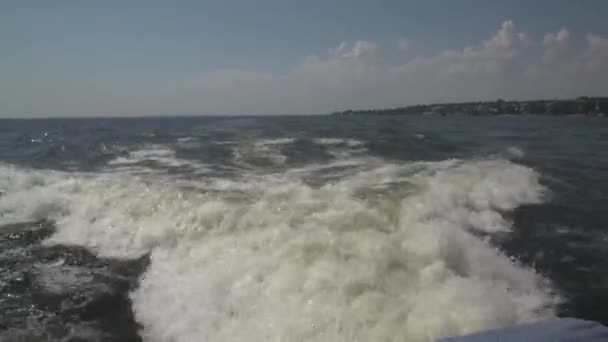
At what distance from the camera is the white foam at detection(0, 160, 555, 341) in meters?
5.21

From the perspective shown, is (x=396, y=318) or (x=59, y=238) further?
(x=59, y=238)

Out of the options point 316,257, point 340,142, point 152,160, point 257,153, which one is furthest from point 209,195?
point 340,142

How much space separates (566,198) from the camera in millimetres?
10820

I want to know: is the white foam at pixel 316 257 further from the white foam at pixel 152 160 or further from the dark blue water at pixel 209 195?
the white foam at pixel 152 160

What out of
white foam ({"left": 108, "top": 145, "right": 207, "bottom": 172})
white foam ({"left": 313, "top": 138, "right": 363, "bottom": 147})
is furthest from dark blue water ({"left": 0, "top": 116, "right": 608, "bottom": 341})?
white foam ({"left": 313, "top": 138, "right": 363, "bottom": 147})

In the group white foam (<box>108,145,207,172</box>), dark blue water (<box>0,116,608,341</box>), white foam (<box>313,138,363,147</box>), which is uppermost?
Answer: white foam (<box>313,138,363,147</box>)

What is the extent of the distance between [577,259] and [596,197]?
5.00m

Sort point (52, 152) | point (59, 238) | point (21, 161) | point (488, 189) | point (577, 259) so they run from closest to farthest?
point (577, 259) → point (59, 238) → point (488, 189) → point (21, 161) → point (52, 152)

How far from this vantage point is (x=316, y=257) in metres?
6.48

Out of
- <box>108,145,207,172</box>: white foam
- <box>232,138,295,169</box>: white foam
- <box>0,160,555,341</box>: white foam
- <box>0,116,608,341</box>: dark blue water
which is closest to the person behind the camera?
<box>0,160,555,341</box>: white foam

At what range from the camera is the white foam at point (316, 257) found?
17.1 ft

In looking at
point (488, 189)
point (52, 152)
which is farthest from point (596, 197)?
point (52, 152)

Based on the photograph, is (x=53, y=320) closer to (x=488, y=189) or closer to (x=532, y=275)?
(x=532, y=275)

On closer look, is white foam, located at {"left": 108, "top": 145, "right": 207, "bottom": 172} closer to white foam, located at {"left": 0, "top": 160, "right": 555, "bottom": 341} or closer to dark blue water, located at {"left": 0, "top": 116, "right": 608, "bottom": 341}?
dark blue water, located at {"left": 0, "top": 116, "right": 608, "bottom": 341}
